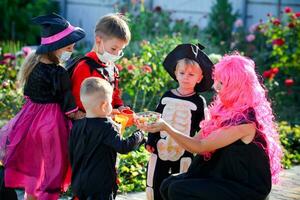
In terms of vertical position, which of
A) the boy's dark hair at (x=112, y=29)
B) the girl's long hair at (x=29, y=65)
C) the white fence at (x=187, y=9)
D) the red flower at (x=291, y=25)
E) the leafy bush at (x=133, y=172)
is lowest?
the leafy bush at (x=133, y=172)

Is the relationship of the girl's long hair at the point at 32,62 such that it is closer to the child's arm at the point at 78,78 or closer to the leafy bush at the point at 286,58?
the child's arm at the point at 78,78

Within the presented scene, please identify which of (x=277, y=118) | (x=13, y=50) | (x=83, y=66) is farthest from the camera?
(x=13, y=50)

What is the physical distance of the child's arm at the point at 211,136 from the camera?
453 cm

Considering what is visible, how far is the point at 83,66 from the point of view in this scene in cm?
499

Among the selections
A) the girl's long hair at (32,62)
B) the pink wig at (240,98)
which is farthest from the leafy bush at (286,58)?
the girl's long hair at (32,62)

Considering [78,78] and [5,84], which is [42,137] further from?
[5,84]

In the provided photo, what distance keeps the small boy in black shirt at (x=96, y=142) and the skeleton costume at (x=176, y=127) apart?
0.58 meters

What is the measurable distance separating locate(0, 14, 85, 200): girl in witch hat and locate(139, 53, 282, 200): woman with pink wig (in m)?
0.68

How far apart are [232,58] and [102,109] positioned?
939 millimetres

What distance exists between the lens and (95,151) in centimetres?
453

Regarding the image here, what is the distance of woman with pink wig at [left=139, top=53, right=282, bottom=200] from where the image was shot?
455cm

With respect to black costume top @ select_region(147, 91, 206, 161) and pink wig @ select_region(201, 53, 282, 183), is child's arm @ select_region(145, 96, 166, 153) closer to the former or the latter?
black costume top @ select_region(147, 91, 206, 161)

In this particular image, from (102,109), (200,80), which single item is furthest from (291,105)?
(102,109)

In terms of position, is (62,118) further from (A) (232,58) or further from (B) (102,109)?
(A) (232,58)
